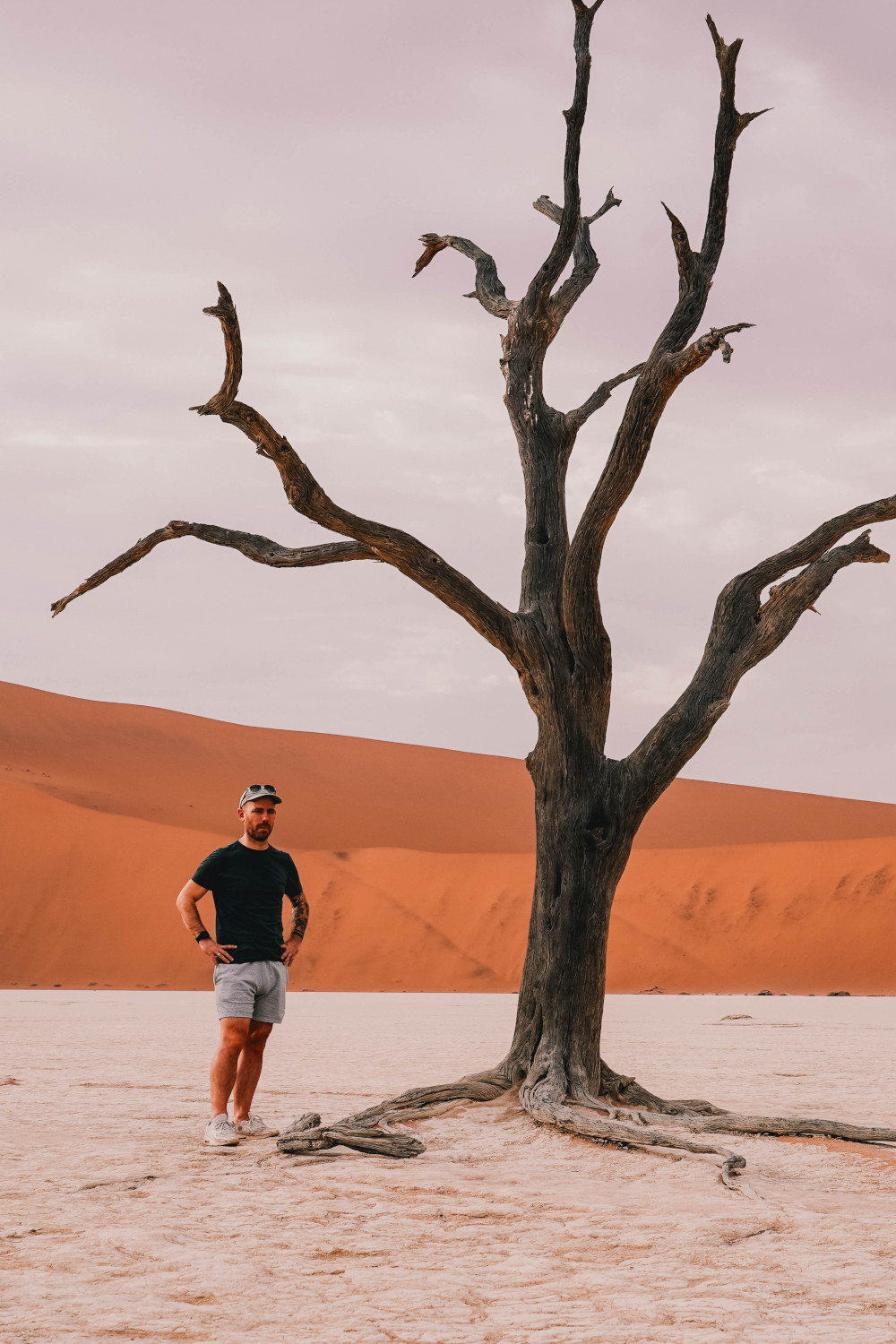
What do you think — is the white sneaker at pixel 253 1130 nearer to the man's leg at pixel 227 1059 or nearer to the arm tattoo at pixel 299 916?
the man's leg at pixel 227 1059

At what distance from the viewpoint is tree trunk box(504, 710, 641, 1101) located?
24.7 ft

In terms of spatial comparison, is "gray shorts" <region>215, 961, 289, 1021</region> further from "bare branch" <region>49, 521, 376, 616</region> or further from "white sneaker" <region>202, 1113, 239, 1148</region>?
"bare branch" <region>49, 521, 376, 616</region>

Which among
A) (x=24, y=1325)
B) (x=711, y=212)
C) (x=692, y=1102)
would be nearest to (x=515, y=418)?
(x=711, y=212)

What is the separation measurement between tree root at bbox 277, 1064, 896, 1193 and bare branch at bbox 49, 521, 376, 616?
10.6 ft

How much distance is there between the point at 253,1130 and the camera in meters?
6.12

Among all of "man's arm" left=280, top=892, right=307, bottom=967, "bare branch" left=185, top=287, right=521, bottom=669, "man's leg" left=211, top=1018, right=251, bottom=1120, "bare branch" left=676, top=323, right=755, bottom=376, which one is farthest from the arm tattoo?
"bare branch" left=676, top=323, right=755, bottom=376

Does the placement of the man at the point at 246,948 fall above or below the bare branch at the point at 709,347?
below

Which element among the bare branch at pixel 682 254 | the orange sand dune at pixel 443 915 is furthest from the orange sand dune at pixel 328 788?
the bare branch at pixel 682 254

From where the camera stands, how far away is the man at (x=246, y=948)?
19.7ft

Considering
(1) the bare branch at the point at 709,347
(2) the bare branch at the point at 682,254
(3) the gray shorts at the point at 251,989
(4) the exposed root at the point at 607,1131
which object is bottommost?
(4) the exposed root at the point at 607,1131

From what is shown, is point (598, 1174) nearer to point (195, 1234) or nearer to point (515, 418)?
point (195, 1234)

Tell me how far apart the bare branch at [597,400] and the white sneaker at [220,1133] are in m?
4.99

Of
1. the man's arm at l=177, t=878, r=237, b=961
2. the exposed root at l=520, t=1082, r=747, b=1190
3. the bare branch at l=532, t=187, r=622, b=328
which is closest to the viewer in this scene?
the exposed root at l=520, t=1082, r=747, b=1190

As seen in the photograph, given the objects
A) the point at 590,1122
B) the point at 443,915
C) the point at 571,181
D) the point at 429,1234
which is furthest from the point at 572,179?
the point at 443,915
